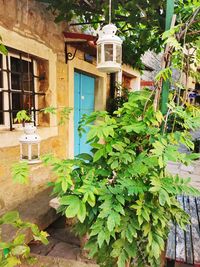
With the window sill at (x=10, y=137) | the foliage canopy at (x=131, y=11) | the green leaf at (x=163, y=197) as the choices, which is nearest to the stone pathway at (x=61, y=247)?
the window sill at (x=10, y=137)

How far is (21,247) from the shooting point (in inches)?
56.7

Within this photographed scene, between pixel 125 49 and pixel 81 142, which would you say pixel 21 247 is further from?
pixel 125 49

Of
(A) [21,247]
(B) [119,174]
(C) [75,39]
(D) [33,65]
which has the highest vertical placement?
(C) [75,39]

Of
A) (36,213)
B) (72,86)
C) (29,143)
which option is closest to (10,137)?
(36,213)

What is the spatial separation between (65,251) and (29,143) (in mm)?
1530

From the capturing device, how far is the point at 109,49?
1.85 m

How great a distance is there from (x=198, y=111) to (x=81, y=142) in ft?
10.9

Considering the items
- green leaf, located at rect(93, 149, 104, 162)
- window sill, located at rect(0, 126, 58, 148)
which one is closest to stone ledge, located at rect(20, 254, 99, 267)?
window sill, located at rect(0, 126, 58, 148)

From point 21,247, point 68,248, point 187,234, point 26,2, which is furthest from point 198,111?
point 26,2

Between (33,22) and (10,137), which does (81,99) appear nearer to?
(33,22)

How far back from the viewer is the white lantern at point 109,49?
182 cm

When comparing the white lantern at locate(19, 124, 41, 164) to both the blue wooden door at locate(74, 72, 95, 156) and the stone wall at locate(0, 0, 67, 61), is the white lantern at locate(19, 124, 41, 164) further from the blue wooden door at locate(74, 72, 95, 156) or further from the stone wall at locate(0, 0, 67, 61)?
the blue wooden door at locate(74, 72, 95, 156)

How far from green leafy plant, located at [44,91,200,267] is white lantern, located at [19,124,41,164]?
0.32 metres

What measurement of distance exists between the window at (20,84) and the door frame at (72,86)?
23.4 inches
